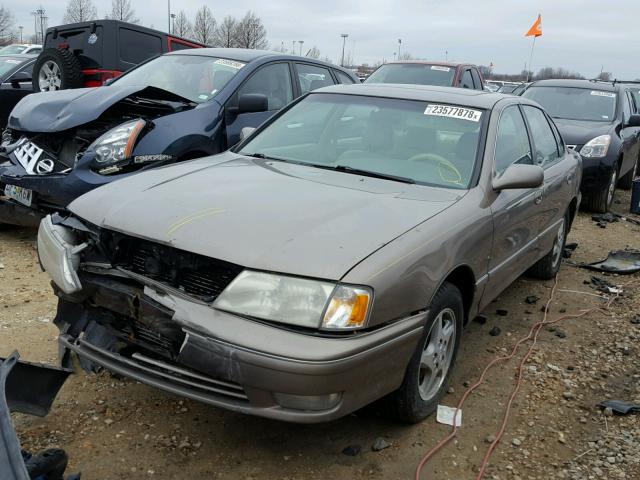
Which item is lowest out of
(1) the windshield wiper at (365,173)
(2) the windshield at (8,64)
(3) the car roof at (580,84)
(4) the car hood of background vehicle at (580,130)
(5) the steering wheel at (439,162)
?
(4) the car hood of background vehicle at (580,130)

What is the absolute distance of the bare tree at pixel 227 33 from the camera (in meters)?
48.9

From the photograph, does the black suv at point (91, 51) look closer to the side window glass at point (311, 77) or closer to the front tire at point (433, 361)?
the side window glass at point (311, 77)

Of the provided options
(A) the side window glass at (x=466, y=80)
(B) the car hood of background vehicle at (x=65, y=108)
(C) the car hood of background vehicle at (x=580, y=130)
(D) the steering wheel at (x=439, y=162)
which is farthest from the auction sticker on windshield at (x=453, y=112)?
(A) the side window glass at (x=466, y=80)

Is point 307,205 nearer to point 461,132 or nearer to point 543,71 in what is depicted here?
point 461,132

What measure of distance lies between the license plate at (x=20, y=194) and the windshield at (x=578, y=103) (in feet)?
23.9

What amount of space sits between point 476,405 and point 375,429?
2.15 ft

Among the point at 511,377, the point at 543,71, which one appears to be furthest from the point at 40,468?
the point at 543,71

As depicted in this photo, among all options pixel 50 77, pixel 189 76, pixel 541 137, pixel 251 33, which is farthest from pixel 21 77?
pixel 251 33

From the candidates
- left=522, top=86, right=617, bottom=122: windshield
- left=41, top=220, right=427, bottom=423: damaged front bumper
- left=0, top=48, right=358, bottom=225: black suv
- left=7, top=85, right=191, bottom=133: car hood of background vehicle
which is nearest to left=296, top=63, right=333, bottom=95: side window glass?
left=0, top=48, right=358, bottom=225: black suv

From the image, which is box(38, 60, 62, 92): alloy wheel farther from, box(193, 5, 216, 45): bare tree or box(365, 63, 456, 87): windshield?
box(193, 5, 216, 45): bare tree

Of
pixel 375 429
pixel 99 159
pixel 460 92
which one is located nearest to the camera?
pixel 375 429

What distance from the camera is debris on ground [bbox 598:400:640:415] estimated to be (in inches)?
126

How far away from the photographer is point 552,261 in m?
5.30

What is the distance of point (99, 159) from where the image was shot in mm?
4484
